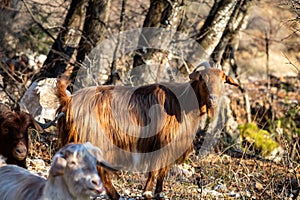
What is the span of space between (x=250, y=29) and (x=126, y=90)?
19231 millimetres

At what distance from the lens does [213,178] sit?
982cm

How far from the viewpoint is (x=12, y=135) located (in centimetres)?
701

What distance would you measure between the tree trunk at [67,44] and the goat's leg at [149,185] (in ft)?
15.7

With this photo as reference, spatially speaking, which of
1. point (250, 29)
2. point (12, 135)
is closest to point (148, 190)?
point (12, 135)

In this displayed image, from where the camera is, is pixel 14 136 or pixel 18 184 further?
pixel 14 136

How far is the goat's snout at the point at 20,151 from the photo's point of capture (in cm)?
689

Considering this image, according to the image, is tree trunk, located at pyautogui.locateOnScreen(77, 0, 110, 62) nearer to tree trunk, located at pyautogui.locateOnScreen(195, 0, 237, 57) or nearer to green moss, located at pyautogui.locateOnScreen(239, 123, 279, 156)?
tree trunk, located at pyautogui.locateOnScreen(195, 0, 237, 57)

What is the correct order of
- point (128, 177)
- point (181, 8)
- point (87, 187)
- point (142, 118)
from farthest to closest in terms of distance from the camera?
point (181, 8) < point (128, 177) < point (142, 118) < point (87, 187)

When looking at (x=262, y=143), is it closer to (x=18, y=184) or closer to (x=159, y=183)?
(x=159, y=183)

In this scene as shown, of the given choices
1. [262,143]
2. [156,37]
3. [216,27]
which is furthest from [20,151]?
[262,143]

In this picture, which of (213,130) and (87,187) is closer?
(87,187)

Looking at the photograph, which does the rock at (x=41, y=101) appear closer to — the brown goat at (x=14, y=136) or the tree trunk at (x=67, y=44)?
the tree trunk at (x=67, y=44)

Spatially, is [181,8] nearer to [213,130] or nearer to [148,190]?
[213,130]

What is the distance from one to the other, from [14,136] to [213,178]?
383 centimetres
